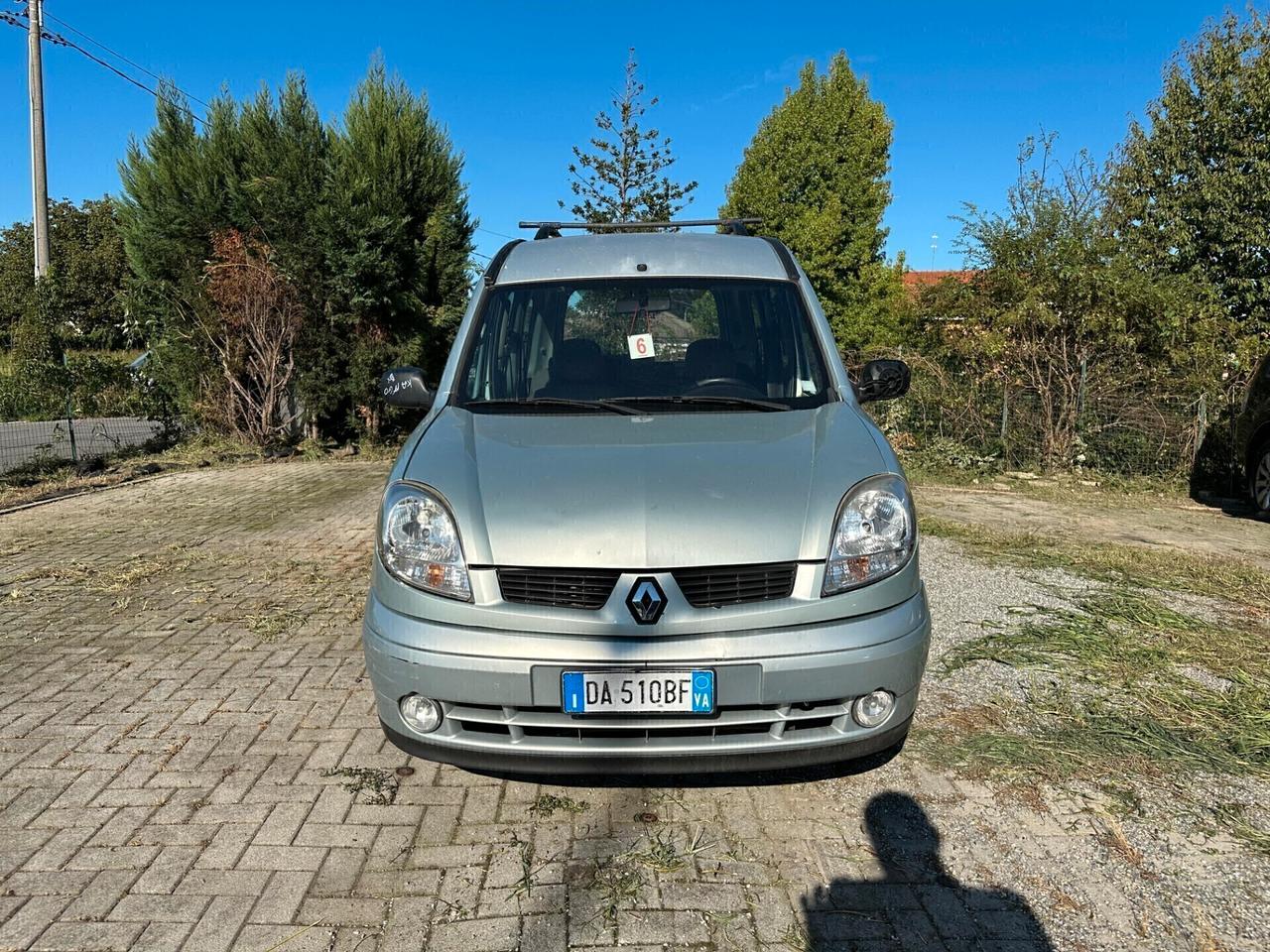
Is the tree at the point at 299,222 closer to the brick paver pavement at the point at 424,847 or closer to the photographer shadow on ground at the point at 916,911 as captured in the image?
the brick paver pavement at the point at 424,847

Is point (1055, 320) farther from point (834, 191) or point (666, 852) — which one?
point (834, 191)

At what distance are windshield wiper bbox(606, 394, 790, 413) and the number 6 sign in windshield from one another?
307mm

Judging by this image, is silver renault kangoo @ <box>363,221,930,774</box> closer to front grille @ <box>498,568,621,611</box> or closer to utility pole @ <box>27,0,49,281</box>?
front grille @ <box>498,568,621,611</box>

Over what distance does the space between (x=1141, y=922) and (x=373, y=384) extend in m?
13.1

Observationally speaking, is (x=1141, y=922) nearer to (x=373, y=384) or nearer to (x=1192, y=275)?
(x=373, y=384)

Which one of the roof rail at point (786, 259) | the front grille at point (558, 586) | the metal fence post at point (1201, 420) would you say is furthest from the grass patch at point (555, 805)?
the metal fence post at point (1201, 420)

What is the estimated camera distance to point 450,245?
15258mm

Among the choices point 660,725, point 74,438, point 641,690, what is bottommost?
point 660,725

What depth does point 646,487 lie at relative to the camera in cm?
285

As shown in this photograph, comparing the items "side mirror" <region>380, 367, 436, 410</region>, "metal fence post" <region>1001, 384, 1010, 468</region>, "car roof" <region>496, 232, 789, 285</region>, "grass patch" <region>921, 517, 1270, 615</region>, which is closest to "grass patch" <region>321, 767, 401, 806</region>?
"side mirror" <region>380, 367, 436, 410</region>

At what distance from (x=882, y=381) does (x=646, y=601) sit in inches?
81.5

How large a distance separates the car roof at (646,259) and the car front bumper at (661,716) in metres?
2.02

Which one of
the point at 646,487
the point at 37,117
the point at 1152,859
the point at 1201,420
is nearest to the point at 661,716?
the point at 646,487

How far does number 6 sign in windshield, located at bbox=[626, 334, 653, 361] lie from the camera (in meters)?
3.93
